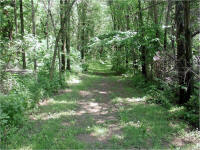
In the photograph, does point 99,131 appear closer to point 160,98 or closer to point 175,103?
point 160,98

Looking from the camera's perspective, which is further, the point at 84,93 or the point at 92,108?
the point at 84,93

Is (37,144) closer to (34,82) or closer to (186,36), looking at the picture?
(34,82)

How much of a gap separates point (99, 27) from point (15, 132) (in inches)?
1131

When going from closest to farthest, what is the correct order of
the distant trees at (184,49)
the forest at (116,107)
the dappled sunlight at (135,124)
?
the forest at (116,107)
the dappled sunlight at (135,124)
the distant trees at (184,49)

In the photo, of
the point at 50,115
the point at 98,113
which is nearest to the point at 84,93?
the point at 98,113

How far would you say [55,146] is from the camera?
452 centimetres

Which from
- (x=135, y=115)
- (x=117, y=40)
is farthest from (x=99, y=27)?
(x=135, y=115)

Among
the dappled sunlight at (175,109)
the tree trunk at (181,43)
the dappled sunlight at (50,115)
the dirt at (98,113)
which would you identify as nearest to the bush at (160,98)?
the dappled sunlight at (175,109)

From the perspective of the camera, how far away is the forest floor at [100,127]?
15.6 feet

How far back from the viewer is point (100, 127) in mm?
5797

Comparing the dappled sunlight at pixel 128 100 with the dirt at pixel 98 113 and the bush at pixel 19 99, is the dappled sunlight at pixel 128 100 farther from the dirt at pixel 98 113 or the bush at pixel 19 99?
the bush at pixel 19 99

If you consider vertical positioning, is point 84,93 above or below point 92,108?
above

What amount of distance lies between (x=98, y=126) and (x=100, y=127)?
92mm

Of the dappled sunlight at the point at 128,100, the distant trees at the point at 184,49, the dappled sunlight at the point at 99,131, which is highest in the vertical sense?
the distant trees at the point at 184,49
